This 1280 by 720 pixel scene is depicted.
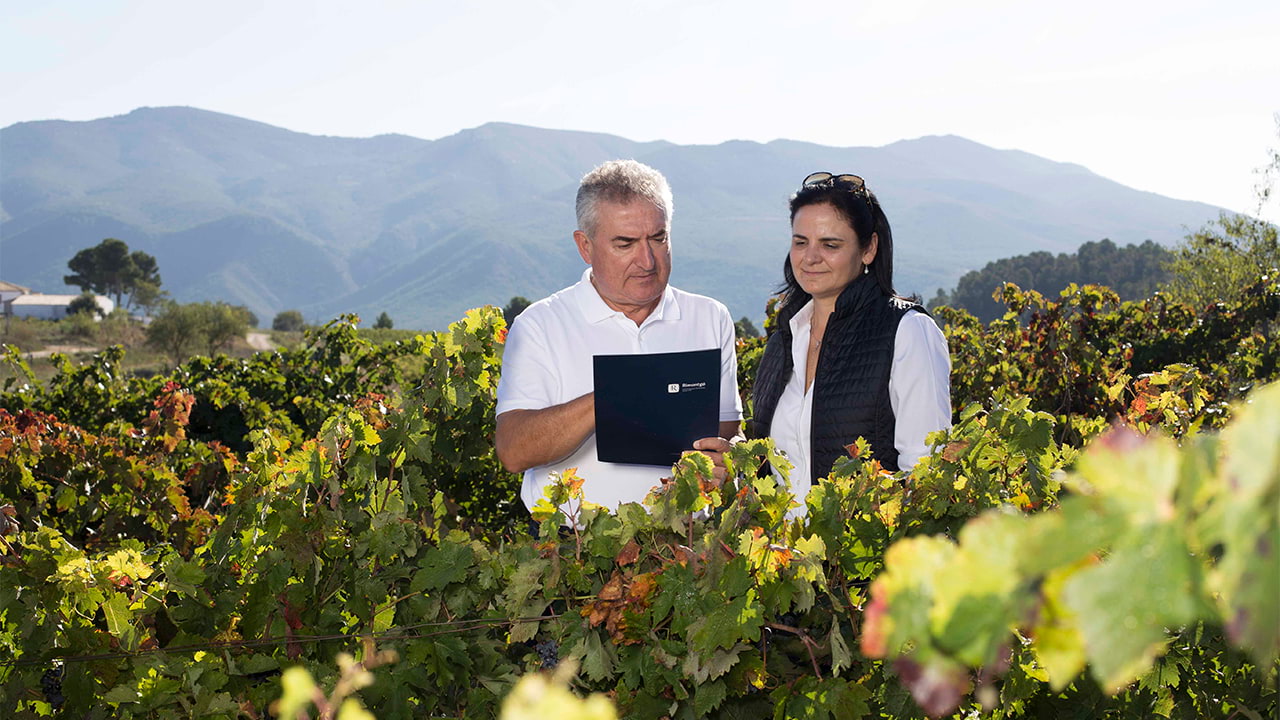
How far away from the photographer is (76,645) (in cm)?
204

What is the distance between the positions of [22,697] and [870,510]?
5.78ft

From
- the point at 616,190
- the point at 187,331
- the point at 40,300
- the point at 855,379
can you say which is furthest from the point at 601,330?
the point at 40,300

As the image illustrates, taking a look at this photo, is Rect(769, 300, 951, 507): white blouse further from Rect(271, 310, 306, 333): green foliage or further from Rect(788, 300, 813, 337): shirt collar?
Rect(271, 310, 306, 333): green foliage

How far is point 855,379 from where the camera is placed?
2902 millimetres

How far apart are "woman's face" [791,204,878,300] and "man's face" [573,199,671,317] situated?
508 mm

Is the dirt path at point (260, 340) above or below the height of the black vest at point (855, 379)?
below

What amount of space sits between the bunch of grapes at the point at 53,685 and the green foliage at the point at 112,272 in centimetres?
10852

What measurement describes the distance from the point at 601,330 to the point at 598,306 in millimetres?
77

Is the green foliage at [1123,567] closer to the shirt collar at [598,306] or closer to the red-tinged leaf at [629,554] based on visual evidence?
the red-tinged leaf at [629,554]

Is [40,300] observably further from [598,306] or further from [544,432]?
[544,432]

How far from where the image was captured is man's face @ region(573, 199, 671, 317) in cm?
293

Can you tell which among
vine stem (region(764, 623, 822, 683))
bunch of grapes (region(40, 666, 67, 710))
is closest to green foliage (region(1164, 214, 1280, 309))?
vine stem (region(764, 623, 822, 683))

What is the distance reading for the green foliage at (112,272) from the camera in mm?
99875

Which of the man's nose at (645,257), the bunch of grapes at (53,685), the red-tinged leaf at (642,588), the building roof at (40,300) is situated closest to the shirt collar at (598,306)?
the man's nose at (645,257)
